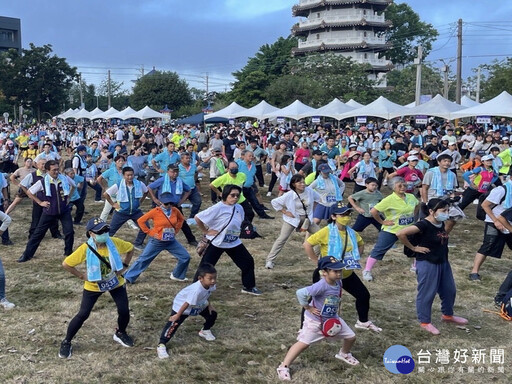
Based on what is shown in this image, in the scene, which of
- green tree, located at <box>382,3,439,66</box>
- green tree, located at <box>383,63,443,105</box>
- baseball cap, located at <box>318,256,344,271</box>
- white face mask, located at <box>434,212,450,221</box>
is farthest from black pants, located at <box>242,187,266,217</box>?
green tree, located at <box>382,3,439,66</box>

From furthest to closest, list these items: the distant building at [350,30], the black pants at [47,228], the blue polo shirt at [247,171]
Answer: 1. the distant building at [350,30]
2. the blue polo shirt at [247,171]
3. the black pants at [47,228]

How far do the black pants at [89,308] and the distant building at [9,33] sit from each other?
282 ft

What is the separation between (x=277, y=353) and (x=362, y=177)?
19.6 feet

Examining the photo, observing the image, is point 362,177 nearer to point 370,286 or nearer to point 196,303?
point 370,286

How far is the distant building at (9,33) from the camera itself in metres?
81.1

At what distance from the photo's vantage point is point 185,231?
995 cm

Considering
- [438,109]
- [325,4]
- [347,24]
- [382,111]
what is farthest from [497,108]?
[325,4]

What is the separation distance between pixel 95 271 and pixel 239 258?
2.26 meters

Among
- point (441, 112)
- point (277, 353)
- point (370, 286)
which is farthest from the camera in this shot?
point (441, 112)

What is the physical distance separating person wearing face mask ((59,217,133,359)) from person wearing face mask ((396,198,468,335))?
310cm

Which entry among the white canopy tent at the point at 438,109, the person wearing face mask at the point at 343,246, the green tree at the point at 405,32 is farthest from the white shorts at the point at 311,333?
the green tree at the point at 405,32

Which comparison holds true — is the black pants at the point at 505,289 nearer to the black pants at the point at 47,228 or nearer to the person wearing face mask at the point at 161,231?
the person wearing face mask at the point at 161,231

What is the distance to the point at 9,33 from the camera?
271 ft

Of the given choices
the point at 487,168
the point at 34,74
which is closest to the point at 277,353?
the point at 487,168
